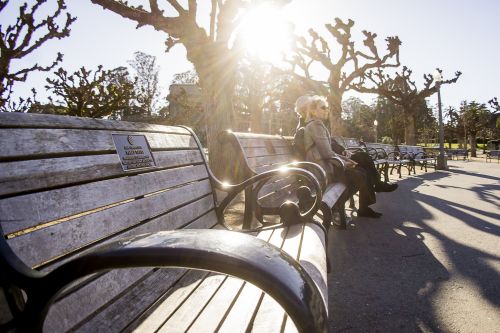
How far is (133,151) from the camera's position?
5.09 ft

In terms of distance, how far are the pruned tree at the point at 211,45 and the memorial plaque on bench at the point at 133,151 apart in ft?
15.1

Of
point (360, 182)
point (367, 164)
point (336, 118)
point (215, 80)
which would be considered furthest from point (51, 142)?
point (336, 118)

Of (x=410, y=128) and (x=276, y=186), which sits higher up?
(x=410, y=128)

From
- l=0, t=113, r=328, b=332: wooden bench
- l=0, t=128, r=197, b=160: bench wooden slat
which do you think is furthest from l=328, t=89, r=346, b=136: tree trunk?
l=0, t=128, r=197, b=160: bench wooden slat

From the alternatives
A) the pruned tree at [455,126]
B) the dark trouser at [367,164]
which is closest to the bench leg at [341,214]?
the dark trouser at [367,164]

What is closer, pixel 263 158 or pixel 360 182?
pixel 263 158

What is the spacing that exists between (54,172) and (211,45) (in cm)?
604

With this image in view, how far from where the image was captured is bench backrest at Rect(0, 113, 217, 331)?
0.94 m

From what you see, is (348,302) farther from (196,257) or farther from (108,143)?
(196,257)

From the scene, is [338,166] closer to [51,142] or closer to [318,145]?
[318,145]

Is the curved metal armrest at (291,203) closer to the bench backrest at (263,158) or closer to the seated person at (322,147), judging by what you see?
the bench backrest at (263,158)

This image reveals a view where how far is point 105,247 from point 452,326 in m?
2.23

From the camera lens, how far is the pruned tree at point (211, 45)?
6.43 meters

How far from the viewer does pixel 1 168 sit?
0.92m
